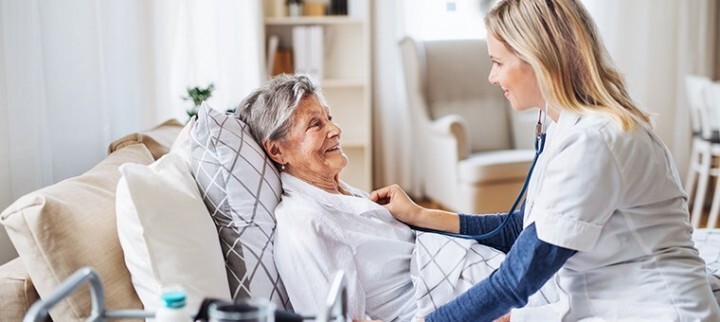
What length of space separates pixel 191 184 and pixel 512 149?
316cm

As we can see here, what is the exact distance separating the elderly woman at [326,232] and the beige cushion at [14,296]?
1.56 feet

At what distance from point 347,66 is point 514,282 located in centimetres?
357

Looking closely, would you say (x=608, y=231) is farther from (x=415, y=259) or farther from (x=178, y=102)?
(x=178, y=102)

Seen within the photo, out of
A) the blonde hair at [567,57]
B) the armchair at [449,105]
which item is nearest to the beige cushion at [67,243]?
the blonde hair at [567,57]

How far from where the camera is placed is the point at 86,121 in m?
2.46

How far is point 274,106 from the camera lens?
201 centimetres

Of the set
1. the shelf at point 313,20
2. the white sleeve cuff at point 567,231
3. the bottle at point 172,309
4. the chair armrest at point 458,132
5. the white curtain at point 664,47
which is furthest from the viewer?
the white curtain at point 664,47

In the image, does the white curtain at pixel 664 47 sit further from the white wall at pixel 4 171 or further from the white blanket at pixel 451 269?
the white wall at pixel 4 171

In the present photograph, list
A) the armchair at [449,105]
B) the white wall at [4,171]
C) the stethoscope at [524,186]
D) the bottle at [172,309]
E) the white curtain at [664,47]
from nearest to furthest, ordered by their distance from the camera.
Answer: the bottle at [172,309] < the stethoscope at [524,186] < the white wall at [4,171] < the armchair at [449,105] < the white curtain at [664,47]

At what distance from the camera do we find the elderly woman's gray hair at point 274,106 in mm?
1994

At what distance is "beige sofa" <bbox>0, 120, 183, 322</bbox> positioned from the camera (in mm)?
1545

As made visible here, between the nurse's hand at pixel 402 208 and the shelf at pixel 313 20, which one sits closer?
the nurse's hand at pixel 402 208

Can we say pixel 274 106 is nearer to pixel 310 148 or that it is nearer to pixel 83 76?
pixel 310 148

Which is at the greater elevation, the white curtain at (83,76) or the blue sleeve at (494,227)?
the white curtain at (83,76)
